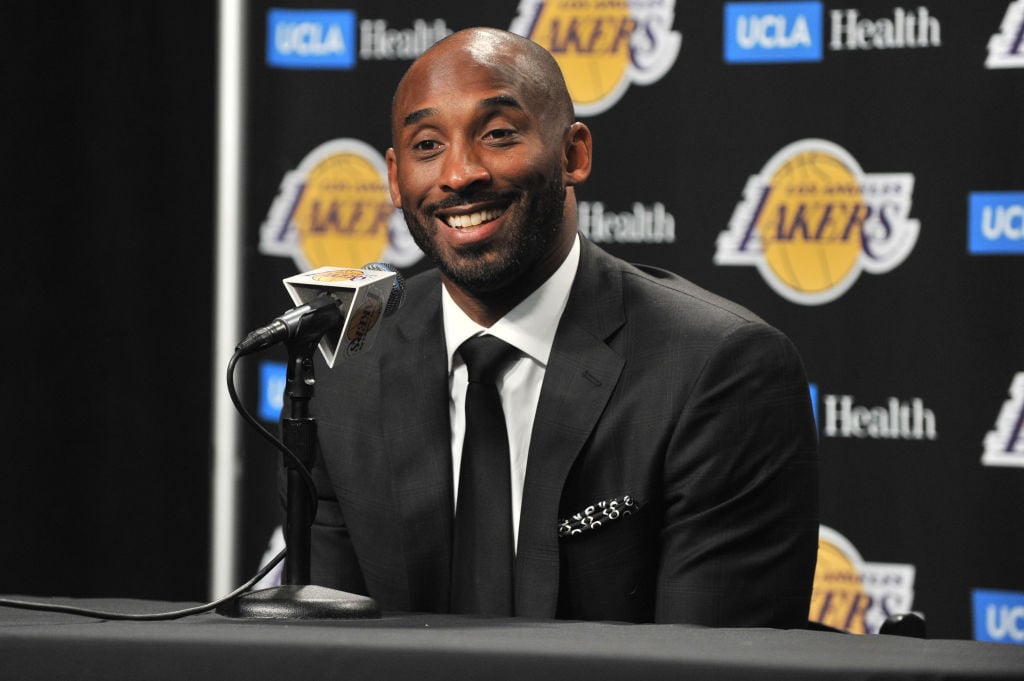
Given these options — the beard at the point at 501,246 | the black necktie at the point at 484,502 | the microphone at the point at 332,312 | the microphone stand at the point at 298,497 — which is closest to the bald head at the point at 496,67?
the beard at the point at 501,246

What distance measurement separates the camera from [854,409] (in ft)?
8.91

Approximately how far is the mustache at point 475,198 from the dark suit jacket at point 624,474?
175 millimetres

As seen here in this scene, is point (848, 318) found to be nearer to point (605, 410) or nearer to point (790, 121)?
point (790, 121)

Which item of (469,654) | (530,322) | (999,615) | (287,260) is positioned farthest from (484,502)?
(287,260)

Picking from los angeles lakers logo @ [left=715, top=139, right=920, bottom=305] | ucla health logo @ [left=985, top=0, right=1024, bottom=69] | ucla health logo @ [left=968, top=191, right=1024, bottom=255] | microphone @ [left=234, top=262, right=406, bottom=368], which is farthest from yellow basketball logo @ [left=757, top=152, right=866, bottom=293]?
microphone @ [left=234, top=262, right=406, bottom=368]

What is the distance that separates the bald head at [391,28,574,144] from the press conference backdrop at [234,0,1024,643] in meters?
0.99

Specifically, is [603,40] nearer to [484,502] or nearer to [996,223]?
[996,223]

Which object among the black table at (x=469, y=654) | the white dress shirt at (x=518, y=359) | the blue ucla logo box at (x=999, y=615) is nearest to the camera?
the black table at (x=469, y=654)

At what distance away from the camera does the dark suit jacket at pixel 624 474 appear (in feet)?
5.51

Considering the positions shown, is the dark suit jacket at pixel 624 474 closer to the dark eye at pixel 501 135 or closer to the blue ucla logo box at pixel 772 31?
the dark eye at pixel 501 135

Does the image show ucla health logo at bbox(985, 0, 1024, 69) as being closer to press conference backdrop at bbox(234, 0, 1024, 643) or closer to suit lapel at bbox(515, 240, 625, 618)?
press conference backdrop at bbox(234, 0, 1024, 643)

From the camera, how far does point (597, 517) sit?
1688 millimetres

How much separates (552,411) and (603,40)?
134 cm

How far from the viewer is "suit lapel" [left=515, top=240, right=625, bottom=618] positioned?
1678 mm
